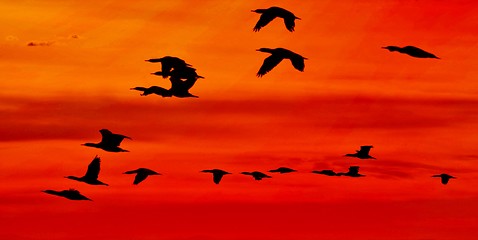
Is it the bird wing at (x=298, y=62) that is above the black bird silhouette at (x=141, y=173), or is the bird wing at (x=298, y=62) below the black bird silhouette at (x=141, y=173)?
above

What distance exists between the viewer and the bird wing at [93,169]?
68381mm

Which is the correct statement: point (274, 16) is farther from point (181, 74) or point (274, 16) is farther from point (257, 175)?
point (257, 175)

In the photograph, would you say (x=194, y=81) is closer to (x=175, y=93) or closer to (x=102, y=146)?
(x=175, y=93)

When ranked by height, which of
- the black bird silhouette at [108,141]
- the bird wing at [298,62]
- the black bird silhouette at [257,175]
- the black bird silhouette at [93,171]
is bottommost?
the black bird silhouette at [93,171]

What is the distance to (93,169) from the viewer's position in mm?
68688

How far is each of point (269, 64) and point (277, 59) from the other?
24.5 inches

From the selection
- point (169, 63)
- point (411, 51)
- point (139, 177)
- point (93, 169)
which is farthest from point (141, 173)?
point (411, 51)

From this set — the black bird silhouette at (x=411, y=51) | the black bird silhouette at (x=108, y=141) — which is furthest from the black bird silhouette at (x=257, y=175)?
the black bird silhouette at (x=411, y=51)

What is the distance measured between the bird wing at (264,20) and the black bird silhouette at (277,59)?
1469mm

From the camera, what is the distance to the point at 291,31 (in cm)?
5588

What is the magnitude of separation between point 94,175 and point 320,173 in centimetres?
1834

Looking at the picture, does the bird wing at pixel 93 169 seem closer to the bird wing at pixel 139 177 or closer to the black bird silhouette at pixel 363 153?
the bird wing at pixel 139 177

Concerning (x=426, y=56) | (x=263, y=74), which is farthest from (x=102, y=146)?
(x=426, y=56)

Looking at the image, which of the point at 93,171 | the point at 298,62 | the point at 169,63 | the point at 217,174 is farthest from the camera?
the point at 217,174
